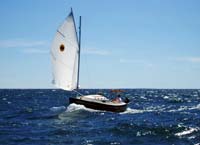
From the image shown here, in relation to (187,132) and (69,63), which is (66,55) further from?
(187,132)

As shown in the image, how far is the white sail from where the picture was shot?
5172 cm

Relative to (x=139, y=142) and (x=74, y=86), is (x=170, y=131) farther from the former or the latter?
(x=74, y=86)

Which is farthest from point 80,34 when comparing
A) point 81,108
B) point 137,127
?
point 137,127

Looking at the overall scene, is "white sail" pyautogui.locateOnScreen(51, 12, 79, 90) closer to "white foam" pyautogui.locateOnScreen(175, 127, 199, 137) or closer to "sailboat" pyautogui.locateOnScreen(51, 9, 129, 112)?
"sailboat" pyautogui.locateOnScreen(51, 9, 129, 112)

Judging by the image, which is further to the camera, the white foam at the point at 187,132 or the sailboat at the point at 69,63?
the sailboat at the point at 69,63

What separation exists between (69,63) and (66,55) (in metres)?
1.12

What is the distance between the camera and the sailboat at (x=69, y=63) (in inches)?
2040

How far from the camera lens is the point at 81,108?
172 ft

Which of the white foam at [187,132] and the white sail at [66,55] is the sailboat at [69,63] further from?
the white foam at [187,132]

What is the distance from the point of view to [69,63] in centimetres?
5319

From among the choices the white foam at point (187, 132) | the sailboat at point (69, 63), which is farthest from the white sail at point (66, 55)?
the white foam at point (187, 132)

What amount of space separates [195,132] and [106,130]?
726cm

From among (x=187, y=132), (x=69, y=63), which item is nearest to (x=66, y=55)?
(x=69, y=63)

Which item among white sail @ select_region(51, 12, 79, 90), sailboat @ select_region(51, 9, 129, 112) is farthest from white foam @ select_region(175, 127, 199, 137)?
white sail @ select_region(51, 12, 79, 90)
